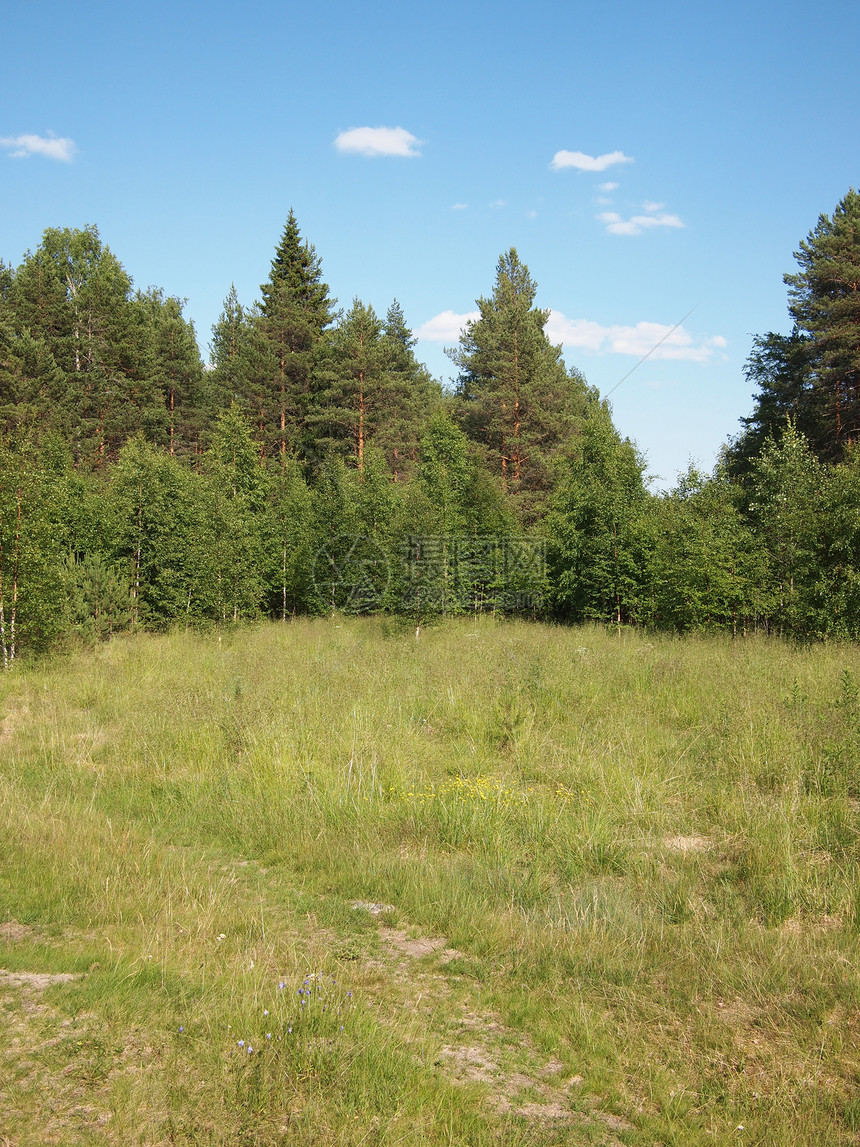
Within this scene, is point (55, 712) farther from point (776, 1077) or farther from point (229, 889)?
point (776, 1077)

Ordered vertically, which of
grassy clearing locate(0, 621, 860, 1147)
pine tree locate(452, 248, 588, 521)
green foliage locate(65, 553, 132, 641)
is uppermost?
pine tree locate(452, 248, 588, 521)

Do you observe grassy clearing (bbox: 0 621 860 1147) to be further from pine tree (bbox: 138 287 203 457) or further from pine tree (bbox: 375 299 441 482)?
pine tree (bbox: 138 287 203 457)

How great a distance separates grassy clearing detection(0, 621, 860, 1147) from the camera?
306 centimetres

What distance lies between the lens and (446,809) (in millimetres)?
6172

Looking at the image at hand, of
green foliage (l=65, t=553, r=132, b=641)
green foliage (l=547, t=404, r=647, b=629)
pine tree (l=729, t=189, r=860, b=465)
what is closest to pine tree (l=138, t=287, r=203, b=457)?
green foliage (l=65, t=553, r=132, b=641)

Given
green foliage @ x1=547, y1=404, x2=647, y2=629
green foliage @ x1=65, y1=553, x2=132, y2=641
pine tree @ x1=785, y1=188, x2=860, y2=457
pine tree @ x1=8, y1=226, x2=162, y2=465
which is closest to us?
green foliage @ x1=65, y1=553, x2=132, y2=641

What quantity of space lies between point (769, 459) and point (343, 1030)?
21.1 meters

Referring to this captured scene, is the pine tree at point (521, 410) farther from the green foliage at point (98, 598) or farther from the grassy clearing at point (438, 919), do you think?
the grassy clearing at point (438, 919)

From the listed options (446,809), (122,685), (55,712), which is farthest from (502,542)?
(446,809)

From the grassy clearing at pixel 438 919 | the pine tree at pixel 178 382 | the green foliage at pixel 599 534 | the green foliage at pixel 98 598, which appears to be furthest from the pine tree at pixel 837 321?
the pine tree at pixel 178 382

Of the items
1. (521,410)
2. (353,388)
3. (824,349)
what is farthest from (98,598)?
(824,349)

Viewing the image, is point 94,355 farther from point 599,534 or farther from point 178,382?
point 599,534

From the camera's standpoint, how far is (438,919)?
473cm

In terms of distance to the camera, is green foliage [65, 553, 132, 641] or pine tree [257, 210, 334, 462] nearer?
green foliage [65, 553, 132, 641]
